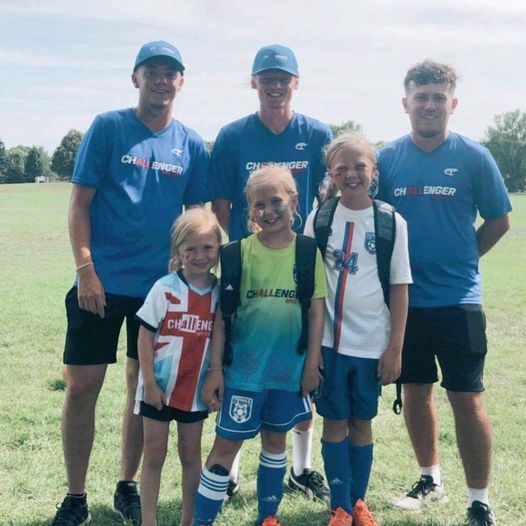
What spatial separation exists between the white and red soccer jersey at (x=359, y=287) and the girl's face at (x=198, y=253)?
2.24 feet

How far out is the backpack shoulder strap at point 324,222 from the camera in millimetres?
3906

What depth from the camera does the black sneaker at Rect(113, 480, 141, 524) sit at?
416cm

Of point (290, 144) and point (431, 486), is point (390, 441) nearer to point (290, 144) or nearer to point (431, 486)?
point (431, 486)

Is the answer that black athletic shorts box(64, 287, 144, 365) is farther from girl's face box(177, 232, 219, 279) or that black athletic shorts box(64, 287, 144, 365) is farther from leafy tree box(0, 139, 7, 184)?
leafy tree box(0, 139, 7, 184)

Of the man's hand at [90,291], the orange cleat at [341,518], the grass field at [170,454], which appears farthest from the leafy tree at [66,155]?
the orange cleat at [341,518]

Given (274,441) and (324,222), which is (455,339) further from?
(274,441)

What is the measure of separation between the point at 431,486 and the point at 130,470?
1.99 meters

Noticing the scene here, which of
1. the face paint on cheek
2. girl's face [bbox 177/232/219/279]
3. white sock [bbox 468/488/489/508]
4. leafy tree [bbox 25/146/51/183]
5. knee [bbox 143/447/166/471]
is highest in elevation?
leafy tree [bbox 25/146/51/183]

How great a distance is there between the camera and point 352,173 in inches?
151

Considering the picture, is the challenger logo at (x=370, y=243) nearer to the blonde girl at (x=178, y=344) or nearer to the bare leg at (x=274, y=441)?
the blonde girl at (x=178, y=344)

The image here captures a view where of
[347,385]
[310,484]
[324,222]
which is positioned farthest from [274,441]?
[324,222]

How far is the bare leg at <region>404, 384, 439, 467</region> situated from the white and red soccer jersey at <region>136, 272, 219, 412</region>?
→ 5.37 ft

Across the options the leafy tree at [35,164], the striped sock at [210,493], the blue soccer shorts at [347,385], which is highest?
the leafy tree at [35,164]

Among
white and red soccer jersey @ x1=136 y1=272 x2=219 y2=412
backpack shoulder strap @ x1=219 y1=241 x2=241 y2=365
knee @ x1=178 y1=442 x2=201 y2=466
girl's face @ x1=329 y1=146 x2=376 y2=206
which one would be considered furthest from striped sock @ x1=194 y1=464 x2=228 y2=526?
girl's face @ x1=329 y1=146 x2=376 y2=206
